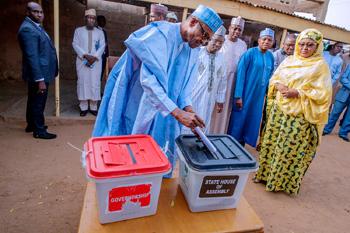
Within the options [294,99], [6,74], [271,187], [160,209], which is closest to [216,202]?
[160,209]

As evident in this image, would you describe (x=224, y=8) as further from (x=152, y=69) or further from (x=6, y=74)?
(x=6, y=74)

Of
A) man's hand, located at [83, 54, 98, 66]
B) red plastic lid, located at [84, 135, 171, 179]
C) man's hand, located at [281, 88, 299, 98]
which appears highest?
man's hand, located at [281, 88, 299, 98]

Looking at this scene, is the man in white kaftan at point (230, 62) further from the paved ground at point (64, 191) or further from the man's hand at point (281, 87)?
the man's hand at point (281, 87)

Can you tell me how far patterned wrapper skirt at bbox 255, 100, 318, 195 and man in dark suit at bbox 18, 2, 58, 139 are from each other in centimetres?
320

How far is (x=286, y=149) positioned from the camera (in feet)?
9.97

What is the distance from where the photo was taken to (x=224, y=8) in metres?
5.00

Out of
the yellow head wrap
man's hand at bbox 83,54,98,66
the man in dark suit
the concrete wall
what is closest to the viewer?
the yellow head wrap

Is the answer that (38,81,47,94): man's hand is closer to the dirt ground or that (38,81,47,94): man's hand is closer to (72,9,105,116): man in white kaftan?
the dirt ground

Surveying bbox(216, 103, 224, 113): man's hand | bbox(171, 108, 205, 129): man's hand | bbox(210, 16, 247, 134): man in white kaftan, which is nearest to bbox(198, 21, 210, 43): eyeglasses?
bbox(171, 108, 205, 129): man's hand

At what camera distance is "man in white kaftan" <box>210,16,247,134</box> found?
423 centimetres

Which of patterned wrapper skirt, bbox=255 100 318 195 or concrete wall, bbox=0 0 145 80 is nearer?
patterned wrapper skirt, bbox=255 100 318 195

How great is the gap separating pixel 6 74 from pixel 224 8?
581 cm

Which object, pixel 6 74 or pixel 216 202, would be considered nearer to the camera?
pixel 216 202

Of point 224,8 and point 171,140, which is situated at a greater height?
point 224,8
